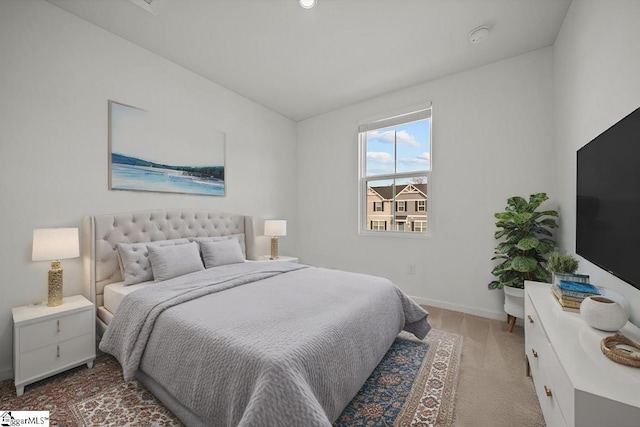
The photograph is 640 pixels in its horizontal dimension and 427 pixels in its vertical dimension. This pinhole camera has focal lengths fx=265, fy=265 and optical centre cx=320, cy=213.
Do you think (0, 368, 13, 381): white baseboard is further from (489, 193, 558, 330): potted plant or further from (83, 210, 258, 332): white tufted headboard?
(489, 193, 558, 330): potted plant

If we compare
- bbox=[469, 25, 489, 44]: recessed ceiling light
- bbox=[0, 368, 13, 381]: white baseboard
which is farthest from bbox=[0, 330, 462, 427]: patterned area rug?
bbox=[469, 25, 489, 44]: recessed ceiling light

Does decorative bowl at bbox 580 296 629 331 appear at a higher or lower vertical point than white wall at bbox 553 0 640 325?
lower

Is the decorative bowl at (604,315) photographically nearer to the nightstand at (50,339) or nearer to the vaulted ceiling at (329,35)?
the vaulted ceiling at (329,35)

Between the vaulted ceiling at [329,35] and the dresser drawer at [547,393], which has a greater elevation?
the vaulted ceiling at [329,35]

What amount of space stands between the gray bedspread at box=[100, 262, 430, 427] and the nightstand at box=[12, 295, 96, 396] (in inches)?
11.2

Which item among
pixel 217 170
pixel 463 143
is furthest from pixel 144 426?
pixel 463 143

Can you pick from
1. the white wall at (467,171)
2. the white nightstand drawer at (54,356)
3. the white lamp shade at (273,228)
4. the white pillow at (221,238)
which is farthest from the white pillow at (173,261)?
the white wall at (467,171)

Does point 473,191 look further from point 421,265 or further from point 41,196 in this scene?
point 41,196

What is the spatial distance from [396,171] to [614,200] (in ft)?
8.16

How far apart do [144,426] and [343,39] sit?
321 centimetres

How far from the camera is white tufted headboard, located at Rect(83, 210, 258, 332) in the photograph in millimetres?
2227

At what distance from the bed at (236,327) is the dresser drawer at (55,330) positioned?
0.17m

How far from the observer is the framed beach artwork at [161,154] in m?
2.47

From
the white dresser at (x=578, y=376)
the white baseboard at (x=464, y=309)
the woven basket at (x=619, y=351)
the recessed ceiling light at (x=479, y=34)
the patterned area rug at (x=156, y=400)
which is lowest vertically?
the patterned area rug at (x=156, y=400)
